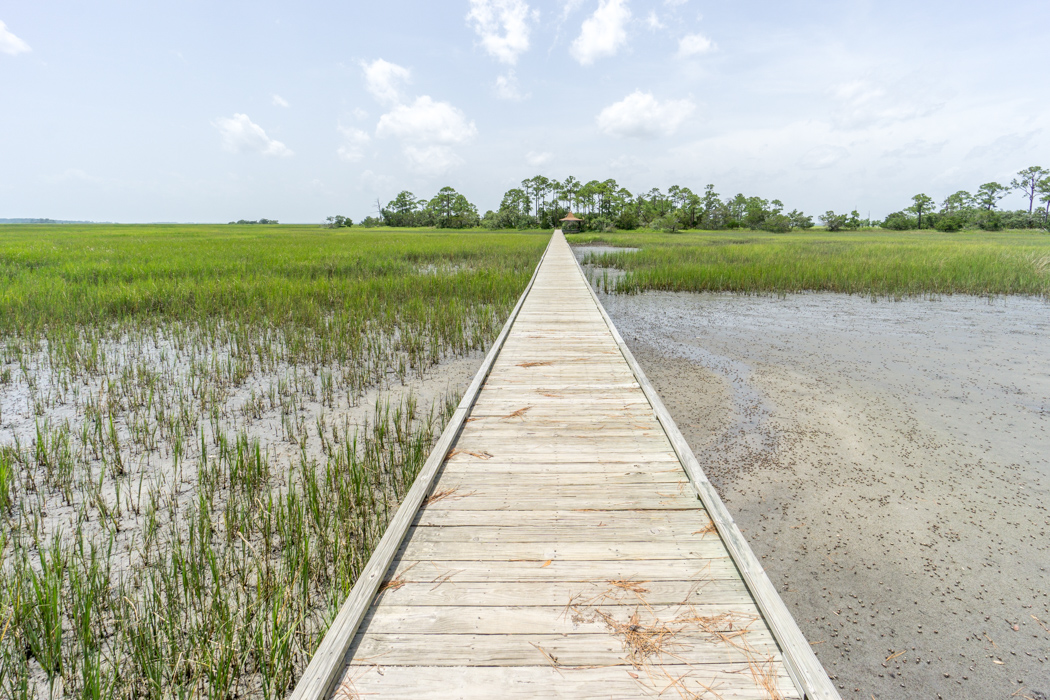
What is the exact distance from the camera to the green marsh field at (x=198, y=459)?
74.3 inches

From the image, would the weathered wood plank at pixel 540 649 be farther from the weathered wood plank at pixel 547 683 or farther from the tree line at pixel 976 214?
the tree line at pixel 976 214

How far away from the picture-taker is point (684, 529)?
2.18m

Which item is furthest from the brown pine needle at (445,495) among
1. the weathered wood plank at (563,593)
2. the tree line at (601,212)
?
the tree line at (601,212)

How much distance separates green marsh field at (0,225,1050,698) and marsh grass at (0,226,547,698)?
2 centimetres

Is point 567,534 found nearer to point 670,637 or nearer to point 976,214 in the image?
point 670,637

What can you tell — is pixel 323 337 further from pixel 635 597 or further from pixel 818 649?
pixel 818 649

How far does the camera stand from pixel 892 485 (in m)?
3.45

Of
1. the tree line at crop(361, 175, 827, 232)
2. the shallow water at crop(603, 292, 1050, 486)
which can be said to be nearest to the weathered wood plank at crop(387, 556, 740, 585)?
the shallow water at crop(603, 292, 1050, 486)

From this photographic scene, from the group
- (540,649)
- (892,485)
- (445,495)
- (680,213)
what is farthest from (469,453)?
(680,213)

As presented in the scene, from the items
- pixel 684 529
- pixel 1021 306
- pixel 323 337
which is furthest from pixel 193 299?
pixel 1021 306

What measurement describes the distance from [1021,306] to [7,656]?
625 inches

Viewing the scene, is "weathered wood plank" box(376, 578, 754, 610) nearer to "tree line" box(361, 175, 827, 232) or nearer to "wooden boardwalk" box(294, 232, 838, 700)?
"wooden boardwalk" box(294, 232, 838, 700)

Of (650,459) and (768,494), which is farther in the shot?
(768,494)

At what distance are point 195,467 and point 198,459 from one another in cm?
11
